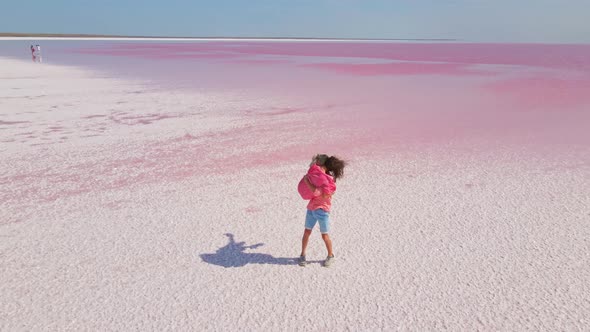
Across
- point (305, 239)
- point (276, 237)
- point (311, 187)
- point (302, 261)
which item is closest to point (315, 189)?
point (311, 187)

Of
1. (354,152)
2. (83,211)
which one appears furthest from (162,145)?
(354,152)

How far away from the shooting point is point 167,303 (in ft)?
11.5

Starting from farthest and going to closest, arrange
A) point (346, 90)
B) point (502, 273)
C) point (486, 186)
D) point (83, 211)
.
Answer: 1. point (346, 90)
2. point (486, 186)
3. point (83, 211)
4. point (502, 273)

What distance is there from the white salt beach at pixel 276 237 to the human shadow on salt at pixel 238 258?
0.02m

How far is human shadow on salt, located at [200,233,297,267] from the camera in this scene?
4.11 metres

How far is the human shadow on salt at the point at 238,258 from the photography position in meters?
4.11

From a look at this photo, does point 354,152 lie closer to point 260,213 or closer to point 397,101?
point 260,213

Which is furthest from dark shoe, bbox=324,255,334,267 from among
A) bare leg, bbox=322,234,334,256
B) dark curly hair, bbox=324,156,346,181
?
dark curly hair, bbox=324,156,346,181

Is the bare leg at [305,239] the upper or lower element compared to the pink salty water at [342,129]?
upper

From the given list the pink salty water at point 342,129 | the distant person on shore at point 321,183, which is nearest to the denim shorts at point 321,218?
the distant person on shore at point 321,183

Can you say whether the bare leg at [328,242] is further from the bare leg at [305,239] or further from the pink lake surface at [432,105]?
the pink lake surface at [432,105]

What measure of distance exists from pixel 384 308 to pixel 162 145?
576 cm

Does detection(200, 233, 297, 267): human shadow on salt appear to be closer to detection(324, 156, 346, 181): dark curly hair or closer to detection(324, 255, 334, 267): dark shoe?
detection(324, 255, 334, 267): dark shoe

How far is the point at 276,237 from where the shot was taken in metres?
4.61
